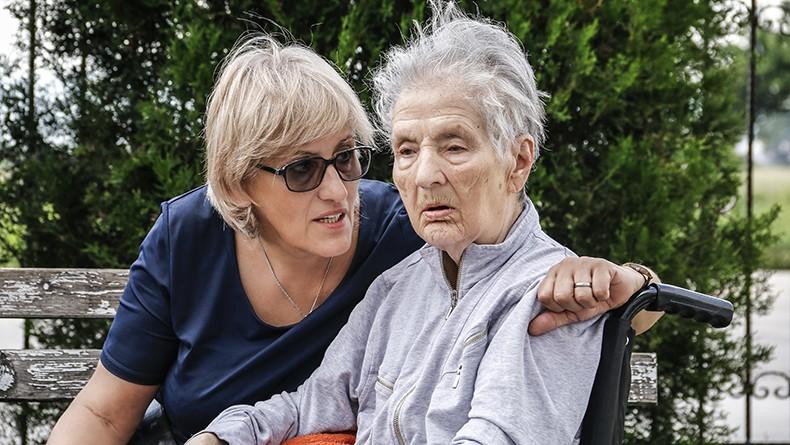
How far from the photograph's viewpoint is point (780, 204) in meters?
4.18

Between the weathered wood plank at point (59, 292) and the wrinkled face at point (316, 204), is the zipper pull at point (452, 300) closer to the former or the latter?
the wrinkled face at point (316, 204)

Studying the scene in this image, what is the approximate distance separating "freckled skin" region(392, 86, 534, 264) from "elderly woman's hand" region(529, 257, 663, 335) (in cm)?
22

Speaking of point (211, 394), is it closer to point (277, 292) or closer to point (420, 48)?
point (277, 292)

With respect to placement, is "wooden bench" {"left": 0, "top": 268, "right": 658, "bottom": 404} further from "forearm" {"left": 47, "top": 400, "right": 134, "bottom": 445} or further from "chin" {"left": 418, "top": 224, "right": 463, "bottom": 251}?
"chin" {"left": 418, "top": 224, "right": 463, "bottom": 251}

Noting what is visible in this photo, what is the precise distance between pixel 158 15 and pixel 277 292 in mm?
1470

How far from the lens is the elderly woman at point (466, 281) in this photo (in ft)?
6.41

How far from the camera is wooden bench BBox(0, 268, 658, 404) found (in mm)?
3205

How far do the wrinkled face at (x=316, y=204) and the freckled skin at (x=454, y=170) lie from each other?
14.3 inches

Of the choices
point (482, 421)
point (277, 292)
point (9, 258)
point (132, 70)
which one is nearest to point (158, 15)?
point (132, 70)

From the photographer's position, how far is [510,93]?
2.18 metres

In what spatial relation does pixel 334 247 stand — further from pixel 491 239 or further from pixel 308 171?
pixel 491 239

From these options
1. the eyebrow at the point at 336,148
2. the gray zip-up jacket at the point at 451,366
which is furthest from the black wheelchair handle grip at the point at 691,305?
the eyebrow at the point at 336,148

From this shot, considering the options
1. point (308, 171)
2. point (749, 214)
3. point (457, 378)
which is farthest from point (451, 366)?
point (749, 214)

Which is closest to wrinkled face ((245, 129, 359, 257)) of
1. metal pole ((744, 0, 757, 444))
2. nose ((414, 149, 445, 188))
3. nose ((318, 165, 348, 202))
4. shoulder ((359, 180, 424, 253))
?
nose ((318, 165, 348, 202))
